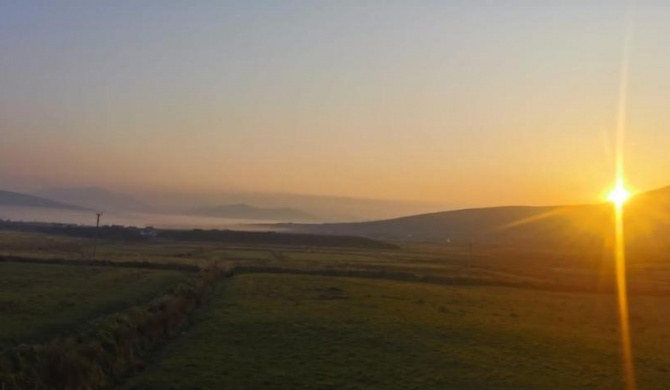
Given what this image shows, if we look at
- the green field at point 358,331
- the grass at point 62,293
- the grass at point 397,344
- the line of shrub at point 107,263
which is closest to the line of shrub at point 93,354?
the green field at point 358,331

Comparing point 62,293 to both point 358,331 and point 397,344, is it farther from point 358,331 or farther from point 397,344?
point 397,344

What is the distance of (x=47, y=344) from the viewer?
22984 millimetres

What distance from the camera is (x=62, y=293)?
126ft

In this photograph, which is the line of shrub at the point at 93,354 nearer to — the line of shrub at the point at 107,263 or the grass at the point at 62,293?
the grass at the point at 62,293

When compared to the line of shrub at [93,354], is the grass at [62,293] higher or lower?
higher

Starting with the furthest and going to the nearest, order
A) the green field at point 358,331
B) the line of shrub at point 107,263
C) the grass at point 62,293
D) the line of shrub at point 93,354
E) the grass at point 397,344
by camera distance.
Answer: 1. the line of shrub at point 107,263
2. the grass at point 62,293
3. the green field at point 358,331
4. the grass at point 397,344
5. the line of shrub at point 93,354

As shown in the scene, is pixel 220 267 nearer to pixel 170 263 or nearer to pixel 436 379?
pixel 170 263

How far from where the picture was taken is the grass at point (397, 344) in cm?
2233

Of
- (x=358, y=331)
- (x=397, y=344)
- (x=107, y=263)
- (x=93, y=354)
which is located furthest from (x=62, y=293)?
(x=107, y=263)

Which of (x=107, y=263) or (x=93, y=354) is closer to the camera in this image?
(x=93, y=354)

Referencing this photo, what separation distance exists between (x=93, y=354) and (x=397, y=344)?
12478mm

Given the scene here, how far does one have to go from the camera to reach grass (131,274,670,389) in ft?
73.3

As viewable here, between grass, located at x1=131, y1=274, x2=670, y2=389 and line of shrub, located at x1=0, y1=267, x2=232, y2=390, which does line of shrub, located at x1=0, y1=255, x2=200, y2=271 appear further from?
line of shrub, located at x1=0, y1=267, x2=232, y2=390

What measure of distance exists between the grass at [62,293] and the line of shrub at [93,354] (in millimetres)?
2395
